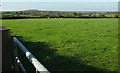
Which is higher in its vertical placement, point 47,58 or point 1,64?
point 1,64

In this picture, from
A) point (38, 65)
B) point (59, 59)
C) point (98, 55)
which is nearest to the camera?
point (38, 65)

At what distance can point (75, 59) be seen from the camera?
6512 mm

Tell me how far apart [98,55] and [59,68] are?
7.32 ft

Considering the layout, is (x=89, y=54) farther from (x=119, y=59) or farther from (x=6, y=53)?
(x=6, y=53)

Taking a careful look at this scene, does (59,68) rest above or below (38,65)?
below

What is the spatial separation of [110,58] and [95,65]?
1143 mm

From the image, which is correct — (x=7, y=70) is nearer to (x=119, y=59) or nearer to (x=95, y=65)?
(x=95, y=65)

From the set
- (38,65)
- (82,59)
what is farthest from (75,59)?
(38,65)

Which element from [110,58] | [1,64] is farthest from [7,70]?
[110,58]

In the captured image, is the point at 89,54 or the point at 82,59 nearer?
the point at 82,59

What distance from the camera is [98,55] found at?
7156mm

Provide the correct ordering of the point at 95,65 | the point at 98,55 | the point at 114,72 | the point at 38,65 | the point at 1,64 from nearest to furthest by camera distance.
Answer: the point at 38,65, the point at 1,64, the point at 114,72, the point at 95,65, the point at 98,55

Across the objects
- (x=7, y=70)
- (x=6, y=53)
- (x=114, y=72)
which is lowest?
(x=114, y=72)

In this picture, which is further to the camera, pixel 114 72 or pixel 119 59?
pixel 119 59
